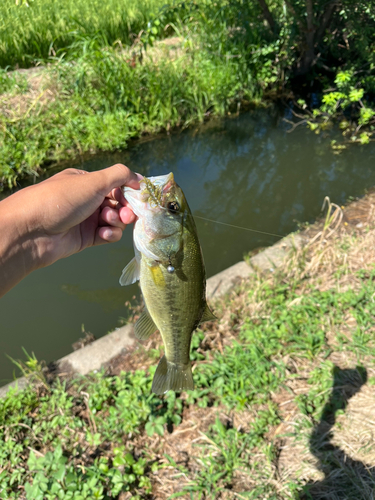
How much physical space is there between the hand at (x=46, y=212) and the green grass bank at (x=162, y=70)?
16.5 ft

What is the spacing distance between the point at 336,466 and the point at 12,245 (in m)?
2.63

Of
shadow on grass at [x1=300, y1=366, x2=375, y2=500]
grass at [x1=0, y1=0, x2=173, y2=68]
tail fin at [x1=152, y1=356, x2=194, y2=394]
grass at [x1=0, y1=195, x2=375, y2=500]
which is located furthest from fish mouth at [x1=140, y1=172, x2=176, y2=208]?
grass at [x1=0, y1=0, x2=173, y2=68]

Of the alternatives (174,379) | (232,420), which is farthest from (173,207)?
(232,420)

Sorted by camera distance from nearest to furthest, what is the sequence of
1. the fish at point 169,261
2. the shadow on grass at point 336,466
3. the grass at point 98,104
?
the fish at point 169,261 → the shadow on grass at point 336,466 → the grass at point 98,104

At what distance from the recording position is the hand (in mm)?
1981

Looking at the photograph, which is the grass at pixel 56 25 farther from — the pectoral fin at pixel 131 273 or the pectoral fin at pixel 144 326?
the pectoral fin at pixel 144 326

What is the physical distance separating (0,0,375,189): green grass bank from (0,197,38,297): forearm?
5067 millimetres

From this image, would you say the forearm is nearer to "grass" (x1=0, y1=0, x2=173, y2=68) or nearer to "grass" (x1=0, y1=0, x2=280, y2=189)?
"grass" (x1=0, y1=0, x2=280, y2=189)

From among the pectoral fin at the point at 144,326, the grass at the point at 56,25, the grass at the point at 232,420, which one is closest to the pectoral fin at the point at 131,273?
the pectoral fin at the point at 144,326

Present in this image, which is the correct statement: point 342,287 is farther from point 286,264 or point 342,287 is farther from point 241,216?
point 241,216

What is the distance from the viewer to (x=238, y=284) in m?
4.22

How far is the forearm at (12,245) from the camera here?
1945mm

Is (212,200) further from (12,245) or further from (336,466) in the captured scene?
(12,245)

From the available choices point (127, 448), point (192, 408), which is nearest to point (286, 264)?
point (192, 408)
